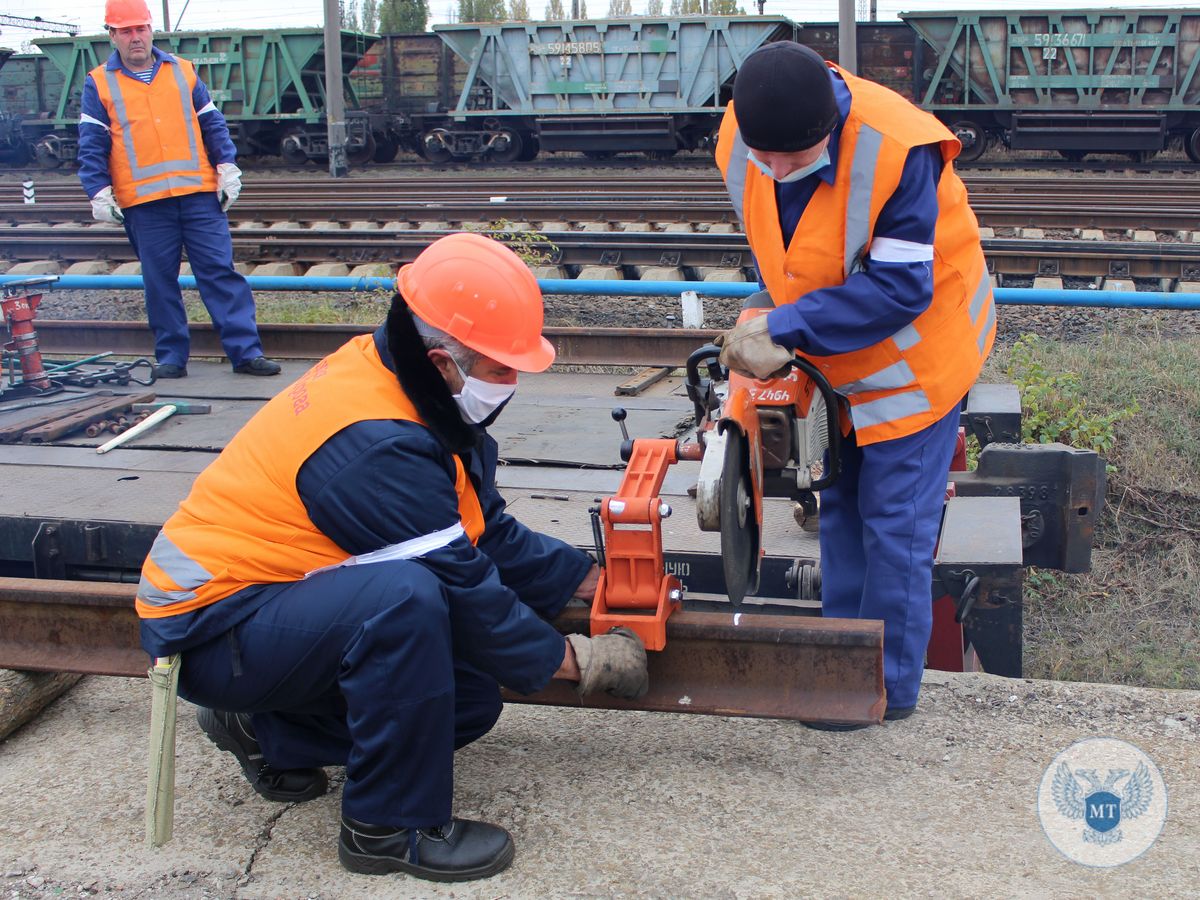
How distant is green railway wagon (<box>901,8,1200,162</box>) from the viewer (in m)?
19.0

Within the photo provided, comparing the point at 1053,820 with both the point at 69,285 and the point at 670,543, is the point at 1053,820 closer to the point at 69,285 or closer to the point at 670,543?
the point at 670,543

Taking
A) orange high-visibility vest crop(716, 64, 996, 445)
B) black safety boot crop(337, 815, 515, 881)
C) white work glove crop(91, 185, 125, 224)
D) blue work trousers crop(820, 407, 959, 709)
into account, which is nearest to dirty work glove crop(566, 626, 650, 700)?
black safety boot crop(337, 815, 515, 881)

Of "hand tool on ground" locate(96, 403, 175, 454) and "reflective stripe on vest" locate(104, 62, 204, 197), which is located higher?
"reflective stripe on vest" locate(104, 62, 204, 197)

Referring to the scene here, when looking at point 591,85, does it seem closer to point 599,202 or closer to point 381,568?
point 599,202

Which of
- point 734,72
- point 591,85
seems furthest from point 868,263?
point 591,85

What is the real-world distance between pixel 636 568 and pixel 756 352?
59 cm

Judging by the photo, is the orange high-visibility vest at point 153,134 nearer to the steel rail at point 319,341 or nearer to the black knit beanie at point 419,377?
the steel rail at point 319,341

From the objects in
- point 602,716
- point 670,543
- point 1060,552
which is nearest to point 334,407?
point 602,716

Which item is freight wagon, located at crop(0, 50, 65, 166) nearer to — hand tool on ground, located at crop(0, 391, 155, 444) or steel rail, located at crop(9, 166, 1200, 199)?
steel rail, located at crop(9, 166, 1200, 199)

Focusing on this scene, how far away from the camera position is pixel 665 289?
7.20 meters

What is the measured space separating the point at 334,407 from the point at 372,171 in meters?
20.0

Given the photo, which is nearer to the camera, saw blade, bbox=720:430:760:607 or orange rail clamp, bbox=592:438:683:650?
saw blade, bbox=720:430:760:607

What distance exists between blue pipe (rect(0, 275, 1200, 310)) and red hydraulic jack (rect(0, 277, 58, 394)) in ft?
0.84

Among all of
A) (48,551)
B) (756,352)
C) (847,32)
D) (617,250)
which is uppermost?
(847,32)
